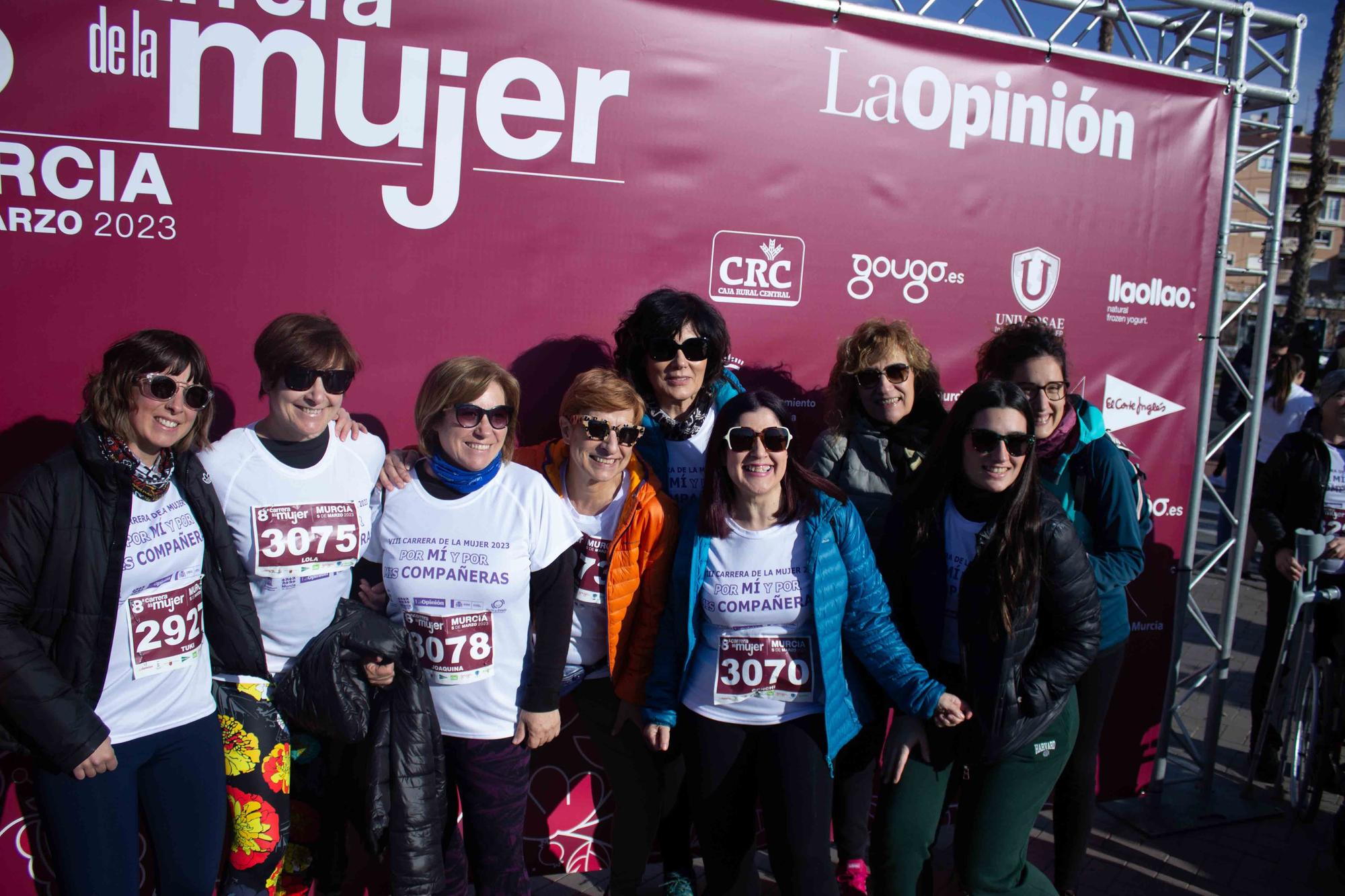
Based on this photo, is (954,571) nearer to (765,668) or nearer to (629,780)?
(765,668)

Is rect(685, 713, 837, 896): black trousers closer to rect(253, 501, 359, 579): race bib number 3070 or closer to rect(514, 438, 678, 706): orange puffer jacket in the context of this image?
rect(514, 438, 678, 706): orange puffer jacket

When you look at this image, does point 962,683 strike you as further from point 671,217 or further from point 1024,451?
point 671,217

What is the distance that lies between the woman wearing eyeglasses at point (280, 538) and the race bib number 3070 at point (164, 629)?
16cm

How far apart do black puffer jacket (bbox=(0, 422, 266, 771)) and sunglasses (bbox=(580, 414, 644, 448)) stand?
117cm

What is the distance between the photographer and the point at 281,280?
9.87ft

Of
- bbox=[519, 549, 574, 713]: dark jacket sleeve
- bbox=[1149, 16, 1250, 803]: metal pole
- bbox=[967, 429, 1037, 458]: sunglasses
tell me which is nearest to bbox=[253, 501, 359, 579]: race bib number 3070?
bbox=[519, 549, 574, 713]: dark jacket sleeve

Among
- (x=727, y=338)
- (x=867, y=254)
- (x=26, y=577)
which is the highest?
(x=867, y=254)

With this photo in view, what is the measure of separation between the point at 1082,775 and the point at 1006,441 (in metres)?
1.45

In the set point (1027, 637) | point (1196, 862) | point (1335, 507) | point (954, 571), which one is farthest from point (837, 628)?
point (1335, 507)

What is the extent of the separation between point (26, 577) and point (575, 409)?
1411 mm

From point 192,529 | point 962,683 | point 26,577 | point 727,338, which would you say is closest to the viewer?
point 26,577

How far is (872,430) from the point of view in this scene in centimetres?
305

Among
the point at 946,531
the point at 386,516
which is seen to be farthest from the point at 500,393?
the point at 946,531

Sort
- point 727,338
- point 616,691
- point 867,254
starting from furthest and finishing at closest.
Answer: point 867,254 → point 727,338 → point 616,691
